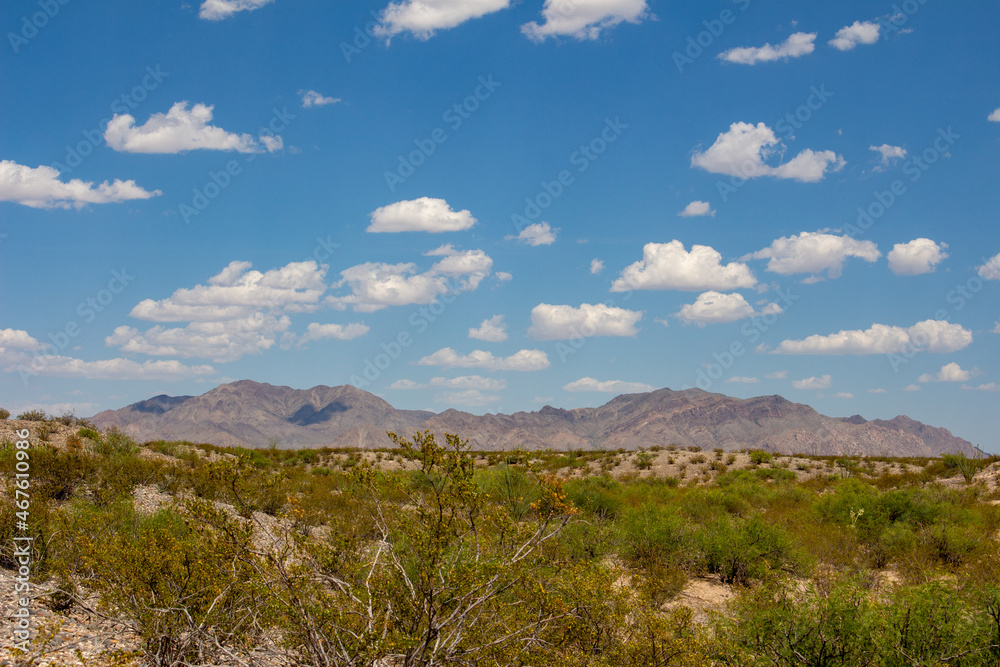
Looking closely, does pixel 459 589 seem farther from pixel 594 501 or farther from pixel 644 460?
pixel 644 460

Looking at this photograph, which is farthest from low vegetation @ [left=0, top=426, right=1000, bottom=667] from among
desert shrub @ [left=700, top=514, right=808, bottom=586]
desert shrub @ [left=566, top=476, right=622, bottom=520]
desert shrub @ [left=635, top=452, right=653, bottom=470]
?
desert shrub @ [left=635, top=452, right=653, bottom=470]

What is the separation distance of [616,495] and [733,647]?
42.0 ft

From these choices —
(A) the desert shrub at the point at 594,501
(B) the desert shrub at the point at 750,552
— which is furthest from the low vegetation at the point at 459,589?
(A) the desert shrub at the point at 594,501

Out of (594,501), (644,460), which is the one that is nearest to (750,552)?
(594,501)

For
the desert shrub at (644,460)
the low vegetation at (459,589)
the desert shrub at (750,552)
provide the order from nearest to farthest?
the low vegetation at (459,589) < the desert shrub at (750,552) < the desert shrub at (644,460)

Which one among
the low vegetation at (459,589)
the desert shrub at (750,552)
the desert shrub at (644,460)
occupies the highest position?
the low vegetation at (459,589)

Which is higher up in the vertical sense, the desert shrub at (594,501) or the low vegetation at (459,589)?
the low vegetation at (459,589)

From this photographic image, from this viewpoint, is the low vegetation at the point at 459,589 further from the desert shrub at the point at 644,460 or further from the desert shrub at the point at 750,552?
the desert shrub at the point at 644,460

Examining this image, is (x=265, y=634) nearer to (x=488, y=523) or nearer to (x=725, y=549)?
(x=488, y=523)

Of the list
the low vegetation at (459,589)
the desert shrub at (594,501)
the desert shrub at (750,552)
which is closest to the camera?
the low vegetation at (459,589)

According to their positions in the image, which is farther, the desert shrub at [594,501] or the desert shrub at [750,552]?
the desert shrub at [594,501]

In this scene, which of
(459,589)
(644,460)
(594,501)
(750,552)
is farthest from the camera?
(644,460)

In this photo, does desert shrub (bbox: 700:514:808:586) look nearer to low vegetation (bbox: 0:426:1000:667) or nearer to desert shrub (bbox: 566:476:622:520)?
low vegetation (bbox: 0:426:1000:667)

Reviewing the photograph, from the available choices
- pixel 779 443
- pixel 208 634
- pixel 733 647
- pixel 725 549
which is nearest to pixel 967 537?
pixel 725 549
